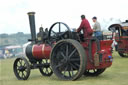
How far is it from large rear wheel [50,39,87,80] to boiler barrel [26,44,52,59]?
0.51 metres

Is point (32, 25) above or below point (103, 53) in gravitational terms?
above

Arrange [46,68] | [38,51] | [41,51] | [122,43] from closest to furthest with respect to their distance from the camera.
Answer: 1. [41,51]
2. [38,51]
3. [46,68]
4. [122,43]

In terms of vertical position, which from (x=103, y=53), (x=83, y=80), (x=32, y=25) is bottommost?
(x=83, y=80)

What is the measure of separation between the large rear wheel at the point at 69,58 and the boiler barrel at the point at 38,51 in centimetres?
51

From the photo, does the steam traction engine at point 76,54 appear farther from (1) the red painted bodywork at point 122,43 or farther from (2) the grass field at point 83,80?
(1) the red painted bodywork at point 122,43

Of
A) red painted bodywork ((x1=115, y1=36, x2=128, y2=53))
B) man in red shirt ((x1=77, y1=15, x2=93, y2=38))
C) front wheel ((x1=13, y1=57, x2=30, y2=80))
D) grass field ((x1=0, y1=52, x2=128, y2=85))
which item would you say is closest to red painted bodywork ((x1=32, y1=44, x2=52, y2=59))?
front wheel ((x1=13, y1=57, x2=30, y2=80))

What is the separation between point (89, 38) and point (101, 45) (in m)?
0.37

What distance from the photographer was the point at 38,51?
323 inches

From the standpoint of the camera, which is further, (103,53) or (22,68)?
(22,68)

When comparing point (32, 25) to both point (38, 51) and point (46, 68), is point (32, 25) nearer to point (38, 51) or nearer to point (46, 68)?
point (38, 51)

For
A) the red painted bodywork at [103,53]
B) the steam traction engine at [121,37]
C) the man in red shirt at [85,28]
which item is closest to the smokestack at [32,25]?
the man in red shirt at [85,28]

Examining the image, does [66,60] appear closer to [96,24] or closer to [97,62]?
[97,62]

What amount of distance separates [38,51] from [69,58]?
1487 millimetres

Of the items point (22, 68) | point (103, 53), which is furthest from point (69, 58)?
point (22, 68)
